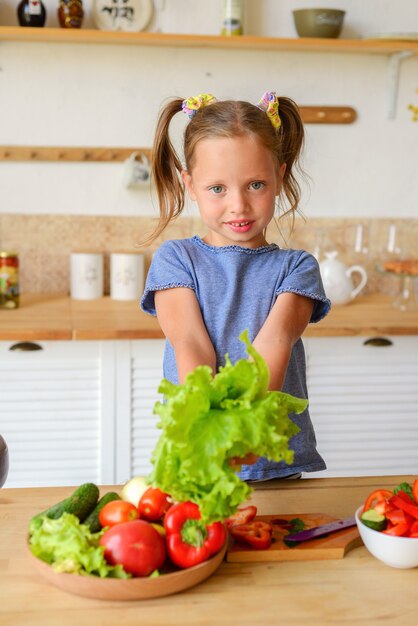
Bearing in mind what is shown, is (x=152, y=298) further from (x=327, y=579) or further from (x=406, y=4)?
(x=406, y=4)

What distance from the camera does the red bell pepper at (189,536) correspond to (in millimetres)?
1022

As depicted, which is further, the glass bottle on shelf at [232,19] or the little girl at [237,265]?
the glass bottle on shelf at [232,19]

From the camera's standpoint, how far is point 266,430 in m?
0.99

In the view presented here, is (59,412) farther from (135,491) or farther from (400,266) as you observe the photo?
(135,491)

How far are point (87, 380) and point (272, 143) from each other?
4.25 ft

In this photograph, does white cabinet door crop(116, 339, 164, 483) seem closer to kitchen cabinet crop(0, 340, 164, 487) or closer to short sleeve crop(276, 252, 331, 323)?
kitchen cabinet crop(0, 340, 164, 487)

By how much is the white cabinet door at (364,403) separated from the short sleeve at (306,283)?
3.61 feet

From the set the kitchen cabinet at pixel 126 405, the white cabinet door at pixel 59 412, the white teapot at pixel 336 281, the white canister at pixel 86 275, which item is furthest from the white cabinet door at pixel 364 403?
the white canister at pixel 86 275

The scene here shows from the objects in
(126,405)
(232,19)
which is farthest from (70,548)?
(232,19)

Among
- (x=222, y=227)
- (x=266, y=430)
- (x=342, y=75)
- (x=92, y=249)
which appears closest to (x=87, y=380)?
(x=92, y=249)

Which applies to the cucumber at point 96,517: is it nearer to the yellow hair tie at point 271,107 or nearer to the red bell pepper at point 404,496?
the red bell pepper at point 404,496

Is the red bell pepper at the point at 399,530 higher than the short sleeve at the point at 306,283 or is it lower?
lower

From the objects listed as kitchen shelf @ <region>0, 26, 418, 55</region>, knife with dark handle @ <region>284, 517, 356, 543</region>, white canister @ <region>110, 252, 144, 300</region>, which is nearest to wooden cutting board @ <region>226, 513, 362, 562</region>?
knife with dark handle @ <region>284, 517, 356, 543</region>

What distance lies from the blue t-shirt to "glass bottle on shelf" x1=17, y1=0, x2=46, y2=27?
152 cm
